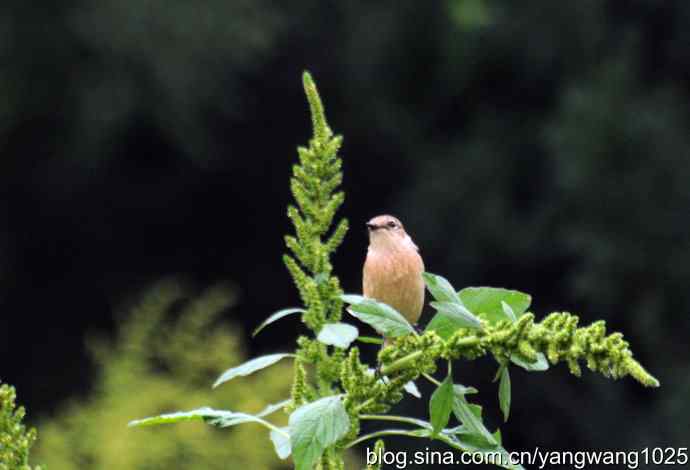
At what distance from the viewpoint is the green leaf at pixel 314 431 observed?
→ 4.21ft

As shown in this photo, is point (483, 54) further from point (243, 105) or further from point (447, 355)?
point (447, 355)

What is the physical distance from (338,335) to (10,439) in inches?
14.1

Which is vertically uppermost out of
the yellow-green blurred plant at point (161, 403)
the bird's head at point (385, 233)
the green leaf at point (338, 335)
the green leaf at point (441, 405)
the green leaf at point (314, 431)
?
the yellow-green blurred plant at point (161, 403)

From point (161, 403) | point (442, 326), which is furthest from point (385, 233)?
point (161, 403)

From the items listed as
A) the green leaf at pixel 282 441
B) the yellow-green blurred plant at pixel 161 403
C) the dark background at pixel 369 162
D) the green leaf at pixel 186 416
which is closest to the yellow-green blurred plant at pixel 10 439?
the green leaf at pixel 186 416

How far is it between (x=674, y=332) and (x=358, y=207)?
302 centimetres

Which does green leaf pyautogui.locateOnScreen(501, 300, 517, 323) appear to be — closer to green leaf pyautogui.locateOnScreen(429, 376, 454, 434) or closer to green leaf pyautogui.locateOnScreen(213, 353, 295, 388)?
green leaf pyautogui.locateOnScreen(429, 376, 454, 434)

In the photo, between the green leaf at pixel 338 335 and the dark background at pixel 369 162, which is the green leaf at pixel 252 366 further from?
the dark background at pixel 369 162

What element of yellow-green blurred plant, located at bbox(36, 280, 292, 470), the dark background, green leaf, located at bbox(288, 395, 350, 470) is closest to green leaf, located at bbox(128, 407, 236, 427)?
Answer: green leaf, located at bbox(288, 395, 350, 470)

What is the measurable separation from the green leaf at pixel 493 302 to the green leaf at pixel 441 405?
4.1 inches

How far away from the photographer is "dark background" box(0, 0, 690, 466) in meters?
9.53

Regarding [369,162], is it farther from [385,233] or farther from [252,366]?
[252,366]

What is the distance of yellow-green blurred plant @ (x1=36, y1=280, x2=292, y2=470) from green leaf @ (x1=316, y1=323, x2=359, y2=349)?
463 cm

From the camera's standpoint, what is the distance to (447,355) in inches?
49.9
